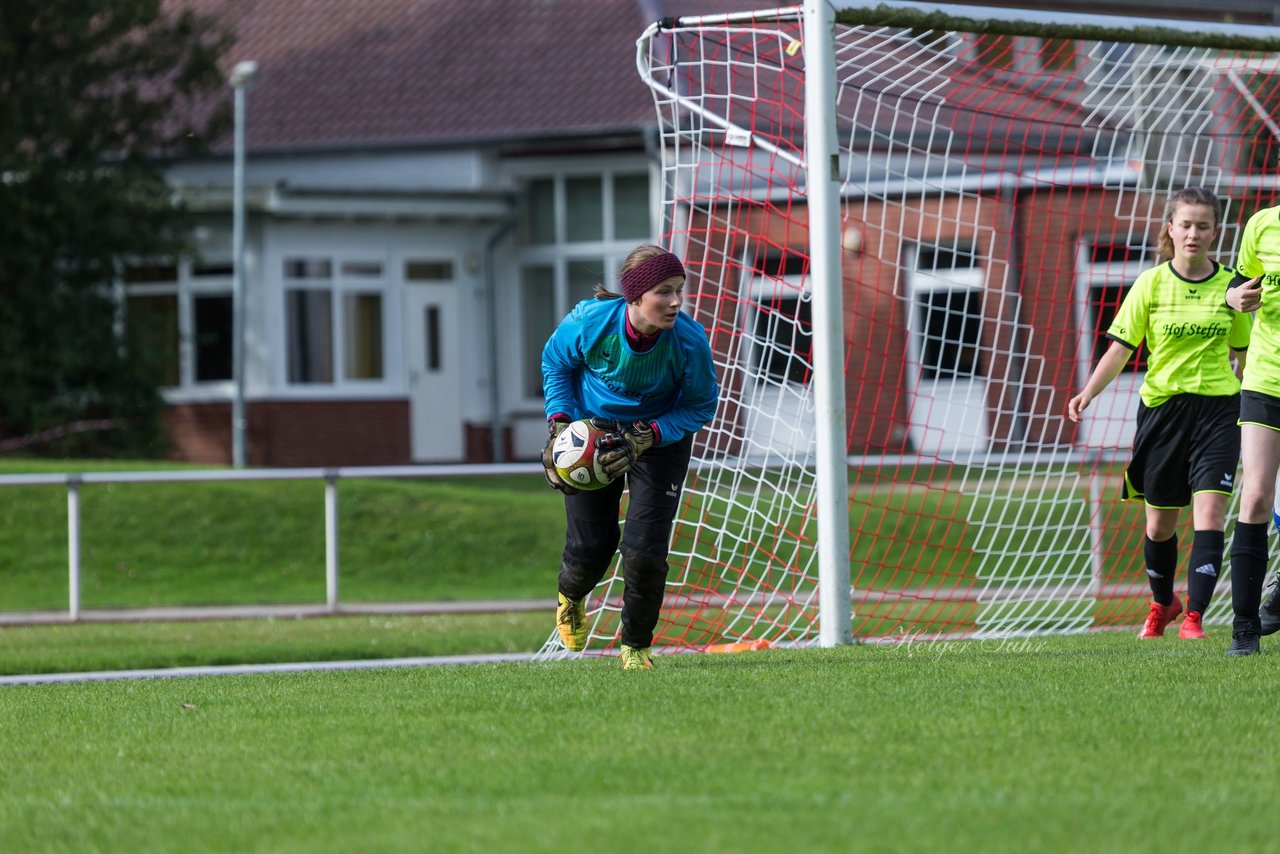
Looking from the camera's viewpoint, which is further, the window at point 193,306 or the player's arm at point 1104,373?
the window at point 193,306

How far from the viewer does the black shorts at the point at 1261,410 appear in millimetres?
7164

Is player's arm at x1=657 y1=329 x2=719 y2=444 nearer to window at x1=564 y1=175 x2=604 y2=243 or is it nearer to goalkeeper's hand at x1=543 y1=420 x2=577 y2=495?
goalkeeper's hand at x1=543 y1=420 x2=577 y2=495

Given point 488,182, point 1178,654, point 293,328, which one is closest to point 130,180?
point 293,328

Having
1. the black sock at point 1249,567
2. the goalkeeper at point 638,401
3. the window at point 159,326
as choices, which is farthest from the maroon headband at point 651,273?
the window at point 159,326

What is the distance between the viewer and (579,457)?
6.98 m

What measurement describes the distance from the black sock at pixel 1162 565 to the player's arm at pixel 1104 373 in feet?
2.80

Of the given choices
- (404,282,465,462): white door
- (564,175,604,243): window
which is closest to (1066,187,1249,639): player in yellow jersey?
(564,175,604,243): window

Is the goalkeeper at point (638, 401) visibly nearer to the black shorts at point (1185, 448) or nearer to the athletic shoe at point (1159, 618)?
the black shorts at point (1185, 448)

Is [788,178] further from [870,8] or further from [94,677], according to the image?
[94,677]

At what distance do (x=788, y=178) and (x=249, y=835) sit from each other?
5799 mm

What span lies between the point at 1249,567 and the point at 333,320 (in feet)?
70.2

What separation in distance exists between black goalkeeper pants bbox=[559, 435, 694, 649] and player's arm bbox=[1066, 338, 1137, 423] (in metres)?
1.85

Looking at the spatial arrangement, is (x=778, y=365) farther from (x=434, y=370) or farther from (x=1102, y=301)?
(x=434, y=370)

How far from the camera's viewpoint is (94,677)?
849cm
